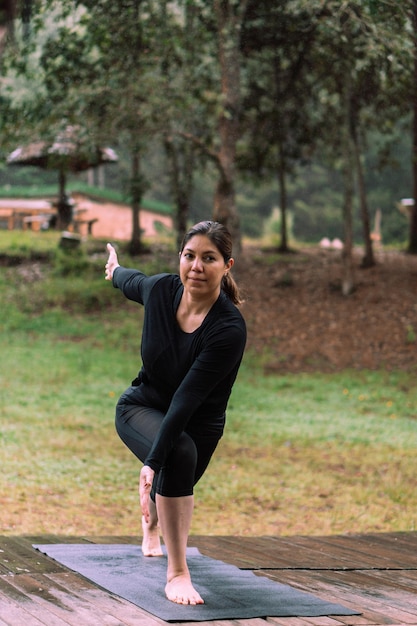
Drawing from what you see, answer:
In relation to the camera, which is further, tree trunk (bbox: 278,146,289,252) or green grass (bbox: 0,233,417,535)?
tree trunk (bbox: 278,146,289,252)

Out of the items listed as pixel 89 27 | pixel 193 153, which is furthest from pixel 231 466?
pixel 193 153

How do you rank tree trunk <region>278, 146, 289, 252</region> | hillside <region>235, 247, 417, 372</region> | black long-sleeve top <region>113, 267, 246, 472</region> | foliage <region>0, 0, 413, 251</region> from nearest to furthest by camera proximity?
black long-sleeve top <region>113, 267, 246, 472</region> → foliage <region>0, 0, 413, 251</region> → hillside <region>235, 247, 417, 372</region> → tree trunk <region>278, 146, 289, 252</region>

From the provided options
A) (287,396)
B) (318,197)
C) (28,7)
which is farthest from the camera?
(318,197)

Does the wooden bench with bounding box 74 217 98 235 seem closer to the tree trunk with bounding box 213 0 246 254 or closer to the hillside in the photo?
the hillside

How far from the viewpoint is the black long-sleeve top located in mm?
3430

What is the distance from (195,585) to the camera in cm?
384

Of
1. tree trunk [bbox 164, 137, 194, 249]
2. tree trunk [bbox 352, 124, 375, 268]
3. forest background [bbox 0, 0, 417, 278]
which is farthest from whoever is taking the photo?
tree trunk [bbox 164, 137, 194, 249]

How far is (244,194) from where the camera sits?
35438 mm

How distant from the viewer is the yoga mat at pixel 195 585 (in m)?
3.45

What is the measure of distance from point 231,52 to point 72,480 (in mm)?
8705

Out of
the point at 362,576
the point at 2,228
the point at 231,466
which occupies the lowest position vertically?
the point at 231,466

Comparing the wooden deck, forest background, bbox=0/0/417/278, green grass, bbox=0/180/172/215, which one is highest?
forest background, bbox=0/0/417/278

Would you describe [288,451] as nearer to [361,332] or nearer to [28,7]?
[361,332]

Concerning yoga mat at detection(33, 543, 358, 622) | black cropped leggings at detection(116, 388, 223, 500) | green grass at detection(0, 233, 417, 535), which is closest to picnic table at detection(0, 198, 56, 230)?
green grass at detection(0, 233, 417, 535)
